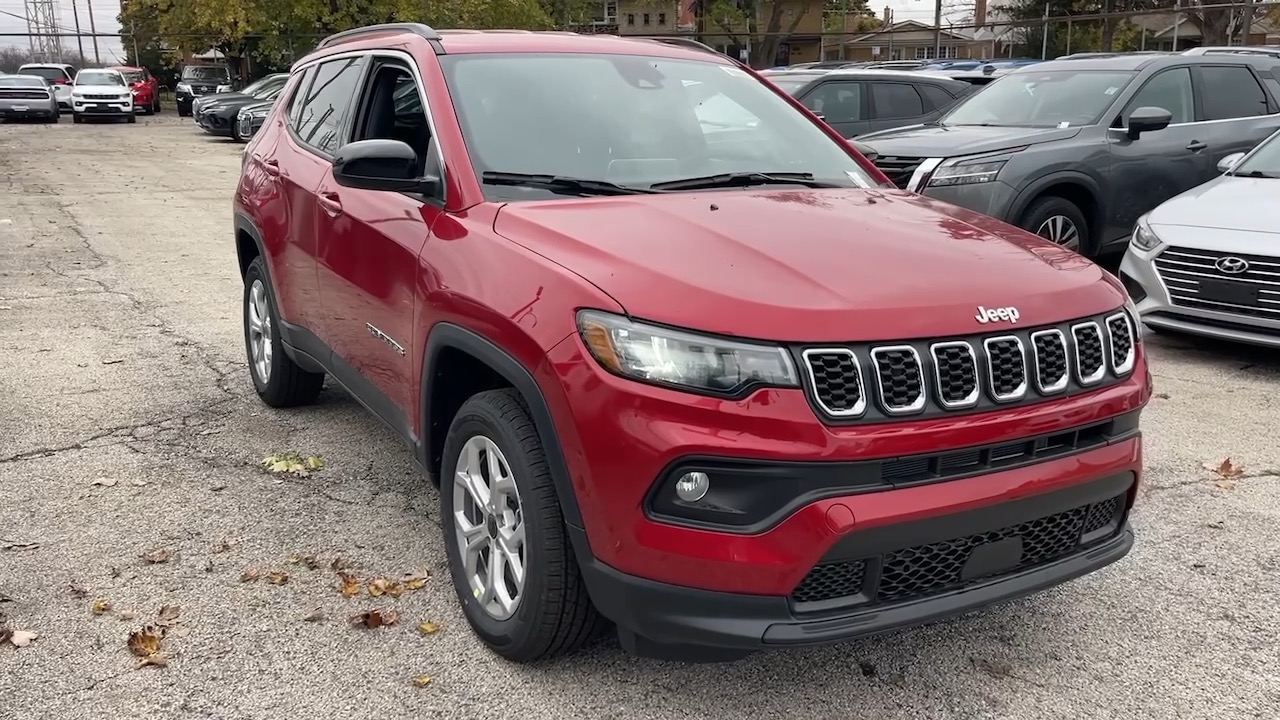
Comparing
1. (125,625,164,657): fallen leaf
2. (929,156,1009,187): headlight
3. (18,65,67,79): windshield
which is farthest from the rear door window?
(18,65,67,79): windshield

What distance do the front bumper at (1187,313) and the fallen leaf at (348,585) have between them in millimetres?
4885

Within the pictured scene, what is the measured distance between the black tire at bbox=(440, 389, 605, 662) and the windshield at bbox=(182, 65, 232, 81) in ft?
121

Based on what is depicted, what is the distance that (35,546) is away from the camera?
3.83m

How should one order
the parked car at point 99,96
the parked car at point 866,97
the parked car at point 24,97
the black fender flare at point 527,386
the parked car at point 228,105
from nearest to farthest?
the black fender flare at point 527,386 < the parked car at point 866,97 < the parked car at point 228,105 < the parked car at point 24,97 < the parked car at point 99,96

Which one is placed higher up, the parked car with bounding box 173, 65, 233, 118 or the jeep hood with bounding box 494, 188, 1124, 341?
the parked car with bounding box 173, 65, 233, 118

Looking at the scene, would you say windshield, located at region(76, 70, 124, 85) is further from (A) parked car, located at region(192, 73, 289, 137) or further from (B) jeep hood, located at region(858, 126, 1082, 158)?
(B) jeep hood, located at region(858, 126, 1082, 158)

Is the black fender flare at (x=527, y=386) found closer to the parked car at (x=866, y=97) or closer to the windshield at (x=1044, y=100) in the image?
the windshield at (x=1044, y=100)

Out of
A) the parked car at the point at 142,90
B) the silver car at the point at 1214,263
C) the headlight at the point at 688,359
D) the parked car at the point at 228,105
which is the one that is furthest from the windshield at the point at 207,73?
the headlight at the point at 688,359

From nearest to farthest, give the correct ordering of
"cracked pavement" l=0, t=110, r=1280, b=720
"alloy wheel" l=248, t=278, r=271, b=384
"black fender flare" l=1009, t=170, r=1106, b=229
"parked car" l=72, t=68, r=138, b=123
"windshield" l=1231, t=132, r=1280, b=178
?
1. "cracked pavement" l=0, t=110, r=1280, b=720
2. "alloy wheel" l=248, t=278, r=271, b=384
3. "windshield" l=1231, t=132, r=1280, b=178
4. "black fender flare" l=1009, t=170, r=1106, b=229
5. "parked car" l=72, t=68, r=138, b=123

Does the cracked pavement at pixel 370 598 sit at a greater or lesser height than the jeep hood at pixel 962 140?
lesser

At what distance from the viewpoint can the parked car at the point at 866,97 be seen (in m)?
12.1

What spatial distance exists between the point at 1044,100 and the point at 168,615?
24.8 feet

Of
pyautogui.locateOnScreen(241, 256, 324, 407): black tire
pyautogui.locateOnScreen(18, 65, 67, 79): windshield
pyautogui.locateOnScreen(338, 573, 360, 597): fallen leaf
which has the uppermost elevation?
pyautogui.locateOnScreen(18, 65, 67, 79): windshield

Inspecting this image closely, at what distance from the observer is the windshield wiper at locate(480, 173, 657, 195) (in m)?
3.35
